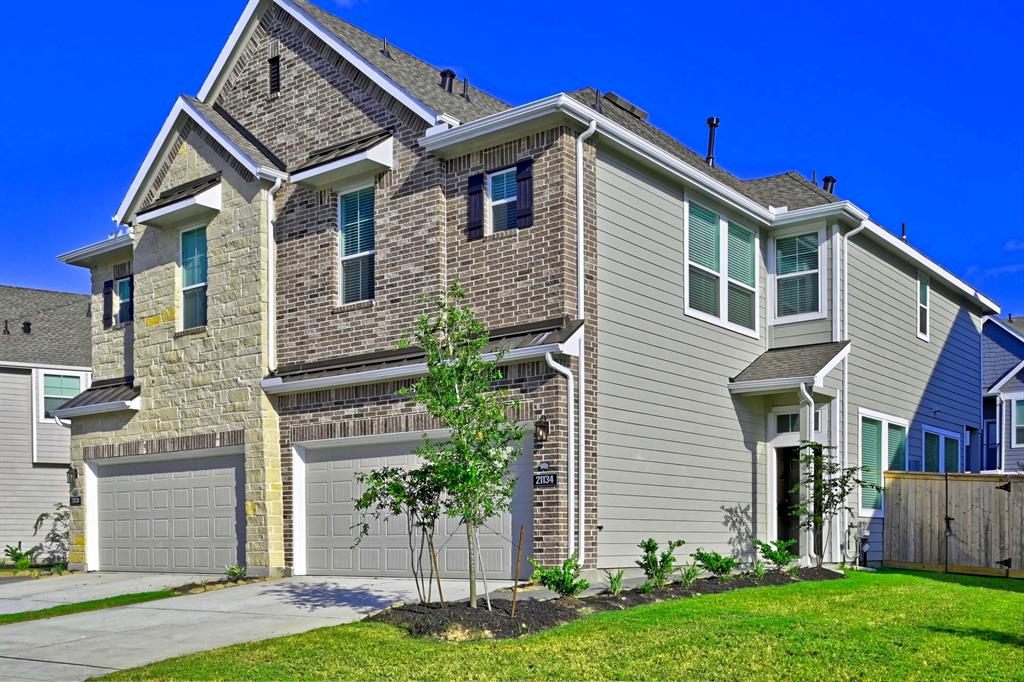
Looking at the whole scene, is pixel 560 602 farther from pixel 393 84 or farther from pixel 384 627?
pixel 393 84

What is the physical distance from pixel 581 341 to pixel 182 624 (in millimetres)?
5822

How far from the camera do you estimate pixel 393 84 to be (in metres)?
16.3

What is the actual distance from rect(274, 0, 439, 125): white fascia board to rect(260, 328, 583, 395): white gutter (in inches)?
140

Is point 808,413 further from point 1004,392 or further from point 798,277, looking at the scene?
point 1004,392

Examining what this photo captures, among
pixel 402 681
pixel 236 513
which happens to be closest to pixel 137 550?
pixel 236 513

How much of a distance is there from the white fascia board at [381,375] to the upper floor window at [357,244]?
1305 mm

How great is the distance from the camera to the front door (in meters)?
18.5

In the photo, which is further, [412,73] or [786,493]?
[786,493]

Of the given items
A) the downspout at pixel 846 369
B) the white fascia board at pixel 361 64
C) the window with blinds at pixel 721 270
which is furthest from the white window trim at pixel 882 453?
the white fascia board at pixel 361 64

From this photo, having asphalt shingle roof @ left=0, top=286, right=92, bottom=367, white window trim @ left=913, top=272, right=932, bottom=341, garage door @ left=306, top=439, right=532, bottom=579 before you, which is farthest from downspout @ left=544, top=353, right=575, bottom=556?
asphalt shingle roof @ left=0, top=286, right=92, bottom=367

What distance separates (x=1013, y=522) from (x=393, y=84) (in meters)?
11.9

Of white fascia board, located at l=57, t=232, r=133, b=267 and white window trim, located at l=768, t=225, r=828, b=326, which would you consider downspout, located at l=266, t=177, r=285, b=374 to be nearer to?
white fascia board, located at l=57, t=232, r=133, b=267

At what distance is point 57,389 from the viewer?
29.2 m

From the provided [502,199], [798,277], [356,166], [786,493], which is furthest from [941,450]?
[356,166]
